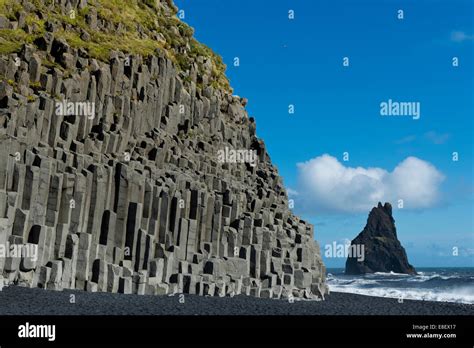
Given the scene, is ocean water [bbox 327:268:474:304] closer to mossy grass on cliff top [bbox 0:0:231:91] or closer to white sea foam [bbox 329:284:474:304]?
white sea foam [bbox 329:284:474:304]

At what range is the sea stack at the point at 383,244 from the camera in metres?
119

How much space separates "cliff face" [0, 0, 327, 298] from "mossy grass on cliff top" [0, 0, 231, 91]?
5.2 inches

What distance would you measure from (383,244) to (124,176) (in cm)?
9617

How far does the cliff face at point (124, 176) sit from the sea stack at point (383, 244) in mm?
77572

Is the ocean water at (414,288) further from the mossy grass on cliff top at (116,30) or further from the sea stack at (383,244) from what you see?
the sea stack at (383,244)

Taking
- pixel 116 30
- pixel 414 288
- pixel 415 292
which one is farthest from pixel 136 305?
pixel 414 288

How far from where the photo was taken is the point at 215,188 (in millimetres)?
35969

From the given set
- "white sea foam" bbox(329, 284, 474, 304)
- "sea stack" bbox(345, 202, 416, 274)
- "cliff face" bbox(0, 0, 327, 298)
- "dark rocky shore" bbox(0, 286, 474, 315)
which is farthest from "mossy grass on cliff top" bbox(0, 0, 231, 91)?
"sea stack" bbox(345, 202, 416, 274)

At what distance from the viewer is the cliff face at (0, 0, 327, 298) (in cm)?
2614

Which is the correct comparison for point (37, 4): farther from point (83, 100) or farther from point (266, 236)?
point (266, 236)

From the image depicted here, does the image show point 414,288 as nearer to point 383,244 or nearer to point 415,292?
point 415,292

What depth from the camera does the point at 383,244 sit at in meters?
120

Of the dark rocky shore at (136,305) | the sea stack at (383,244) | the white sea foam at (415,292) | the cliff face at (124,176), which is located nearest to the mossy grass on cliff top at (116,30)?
the cliff face at (124,176)
